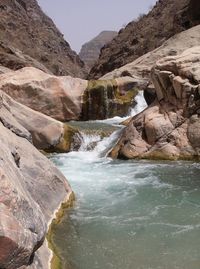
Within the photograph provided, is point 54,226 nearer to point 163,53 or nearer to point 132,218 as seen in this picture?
point 132,218

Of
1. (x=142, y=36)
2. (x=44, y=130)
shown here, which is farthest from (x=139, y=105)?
(x=142, y=36)

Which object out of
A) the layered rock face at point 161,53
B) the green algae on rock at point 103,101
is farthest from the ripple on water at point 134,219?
the layered rock face at point 161,53

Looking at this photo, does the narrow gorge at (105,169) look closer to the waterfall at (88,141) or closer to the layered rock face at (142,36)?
the waterfall at (88,141)

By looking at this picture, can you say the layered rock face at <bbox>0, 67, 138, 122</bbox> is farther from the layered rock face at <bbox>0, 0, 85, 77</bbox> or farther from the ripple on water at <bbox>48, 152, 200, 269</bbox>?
the layered rock face at <bbox>0, 0, 85, 77</bbox>

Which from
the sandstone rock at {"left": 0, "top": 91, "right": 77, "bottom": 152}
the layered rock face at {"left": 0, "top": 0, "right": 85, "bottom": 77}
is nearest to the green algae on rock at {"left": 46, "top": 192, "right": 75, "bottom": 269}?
the sandstone rock at {"left": 0, "top": 91, "right": 77, "bottom": 152}

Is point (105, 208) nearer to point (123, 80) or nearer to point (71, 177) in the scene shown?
point (71, 177)

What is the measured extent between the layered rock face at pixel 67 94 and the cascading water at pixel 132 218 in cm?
821

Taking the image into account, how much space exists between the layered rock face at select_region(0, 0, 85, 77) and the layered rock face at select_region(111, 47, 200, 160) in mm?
30429

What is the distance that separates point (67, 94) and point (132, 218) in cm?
1406

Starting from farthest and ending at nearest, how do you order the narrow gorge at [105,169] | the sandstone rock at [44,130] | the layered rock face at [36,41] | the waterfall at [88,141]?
the layered rock face at [36,41] < the waterfall at [88,141] < the sandstone rock at [44,130] < the narrow gorge at [105,169]

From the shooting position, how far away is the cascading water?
279 inches

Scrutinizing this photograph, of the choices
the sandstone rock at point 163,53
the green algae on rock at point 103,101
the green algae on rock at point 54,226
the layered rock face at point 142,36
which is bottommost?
the layered rock face at point 142,36

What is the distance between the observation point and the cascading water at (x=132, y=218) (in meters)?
7.08

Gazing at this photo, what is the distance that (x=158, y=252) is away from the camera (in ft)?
23.8
